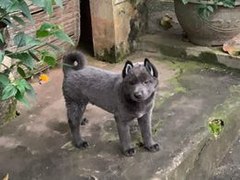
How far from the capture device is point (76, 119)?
116 inches

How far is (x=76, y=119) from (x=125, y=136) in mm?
322

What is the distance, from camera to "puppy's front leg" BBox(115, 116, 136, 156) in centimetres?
280

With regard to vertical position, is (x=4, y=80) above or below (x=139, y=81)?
above

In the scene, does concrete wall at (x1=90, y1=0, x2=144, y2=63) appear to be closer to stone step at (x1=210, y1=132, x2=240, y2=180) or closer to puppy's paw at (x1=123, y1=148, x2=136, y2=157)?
stone step at (x1=210, y1=132, x2=240, y2=180)

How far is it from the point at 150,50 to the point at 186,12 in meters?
0.52

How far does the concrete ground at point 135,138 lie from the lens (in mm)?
2805

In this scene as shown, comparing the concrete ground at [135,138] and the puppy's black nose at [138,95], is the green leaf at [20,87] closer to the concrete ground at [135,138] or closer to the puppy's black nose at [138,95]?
the puppy's black nose at [138,95]

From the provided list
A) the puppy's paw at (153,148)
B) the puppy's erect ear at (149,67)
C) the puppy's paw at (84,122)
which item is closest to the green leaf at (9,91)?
the puppy's erect ear at (149,67)

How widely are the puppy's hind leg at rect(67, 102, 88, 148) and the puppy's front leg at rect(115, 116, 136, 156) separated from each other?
0.26 m

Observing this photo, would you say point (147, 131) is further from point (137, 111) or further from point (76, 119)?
point (76, 119)

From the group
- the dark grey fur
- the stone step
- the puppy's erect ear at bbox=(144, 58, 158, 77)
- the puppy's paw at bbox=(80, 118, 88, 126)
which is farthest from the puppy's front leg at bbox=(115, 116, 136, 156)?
the stone step

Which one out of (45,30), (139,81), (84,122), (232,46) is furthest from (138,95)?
(232,46)

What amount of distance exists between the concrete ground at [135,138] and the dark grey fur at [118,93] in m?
0.11

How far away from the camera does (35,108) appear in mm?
3561
